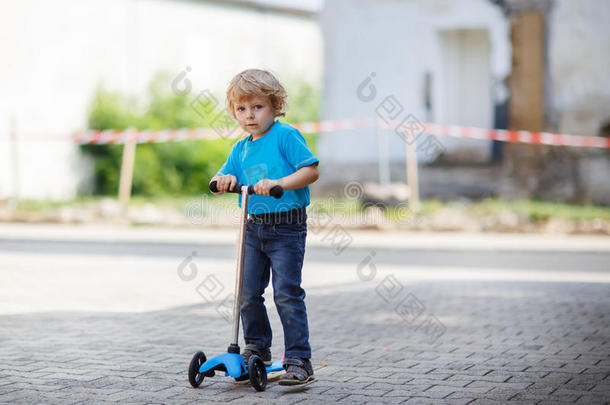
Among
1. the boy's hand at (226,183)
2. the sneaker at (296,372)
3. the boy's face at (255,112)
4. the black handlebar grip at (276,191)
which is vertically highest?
the boy's face at (255,112)

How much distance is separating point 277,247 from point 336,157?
1409cm

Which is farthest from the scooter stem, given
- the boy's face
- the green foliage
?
the green foliage

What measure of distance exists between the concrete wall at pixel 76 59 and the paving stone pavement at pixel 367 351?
12.4 metres

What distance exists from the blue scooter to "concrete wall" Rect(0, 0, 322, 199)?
1478cm

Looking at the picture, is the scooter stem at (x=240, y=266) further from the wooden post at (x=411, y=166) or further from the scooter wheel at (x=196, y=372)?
the wooden post at (x=411, y=166)


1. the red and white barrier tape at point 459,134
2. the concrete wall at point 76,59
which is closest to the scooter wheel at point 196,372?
the red and white barrier tape at point 459,134

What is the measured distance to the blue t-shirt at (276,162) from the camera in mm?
4637

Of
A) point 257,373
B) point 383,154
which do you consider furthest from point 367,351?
point 383,154

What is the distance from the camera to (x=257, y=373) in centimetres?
443

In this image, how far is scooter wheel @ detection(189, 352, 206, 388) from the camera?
4469 mm

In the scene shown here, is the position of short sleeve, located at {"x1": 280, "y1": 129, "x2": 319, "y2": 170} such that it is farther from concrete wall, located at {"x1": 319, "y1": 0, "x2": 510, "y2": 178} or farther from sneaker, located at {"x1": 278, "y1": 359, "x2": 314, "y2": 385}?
concrete wall, located at {"x1": 319, "y1": 0, "x2": 510, "y2": 178}

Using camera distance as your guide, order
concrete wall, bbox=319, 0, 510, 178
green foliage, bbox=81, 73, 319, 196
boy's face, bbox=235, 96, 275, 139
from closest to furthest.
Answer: boy's face, bbox=235, 96, 275, 139, concrete wall, bbox=319, 0, 510, 178, green foliage, bbox=81, 73, 319, 196

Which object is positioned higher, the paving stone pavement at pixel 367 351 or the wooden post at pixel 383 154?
the wooden post at pixel 383 154

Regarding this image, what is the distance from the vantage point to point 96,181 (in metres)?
21.9
